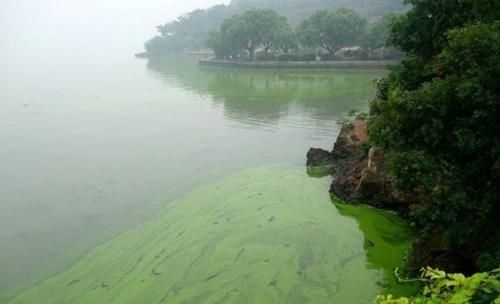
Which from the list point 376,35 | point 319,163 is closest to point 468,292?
point 319,163

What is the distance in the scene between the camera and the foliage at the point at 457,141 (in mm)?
6410

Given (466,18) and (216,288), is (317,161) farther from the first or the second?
(216,288)

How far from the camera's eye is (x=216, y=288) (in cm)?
762

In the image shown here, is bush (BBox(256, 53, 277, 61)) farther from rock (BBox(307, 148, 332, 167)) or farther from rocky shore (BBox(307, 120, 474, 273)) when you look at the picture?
rocky shore (BBox(307, 120, 474, 273))

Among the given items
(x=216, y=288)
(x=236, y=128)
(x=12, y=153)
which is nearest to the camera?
(x=216, y=288)

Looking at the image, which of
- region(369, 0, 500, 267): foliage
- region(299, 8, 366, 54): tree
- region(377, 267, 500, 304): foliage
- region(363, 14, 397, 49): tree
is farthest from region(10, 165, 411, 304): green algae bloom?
region(299, 8, 366, 54): tree

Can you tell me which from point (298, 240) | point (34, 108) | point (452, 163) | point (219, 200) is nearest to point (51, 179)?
point (219, 200)

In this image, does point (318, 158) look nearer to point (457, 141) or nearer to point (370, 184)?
point (370, 184)

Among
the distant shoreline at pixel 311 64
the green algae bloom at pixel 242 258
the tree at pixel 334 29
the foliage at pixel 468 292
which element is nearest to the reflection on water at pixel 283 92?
the distant shoreline at pixel 311 64

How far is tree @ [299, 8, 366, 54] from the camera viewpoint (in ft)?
146

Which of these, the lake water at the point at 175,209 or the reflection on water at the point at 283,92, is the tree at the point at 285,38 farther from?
the lake water at the point at 175,209

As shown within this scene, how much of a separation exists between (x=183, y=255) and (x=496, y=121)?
5.35m

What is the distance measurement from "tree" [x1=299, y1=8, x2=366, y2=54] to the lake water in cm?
2122

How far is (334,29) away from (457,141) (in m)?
39.7
